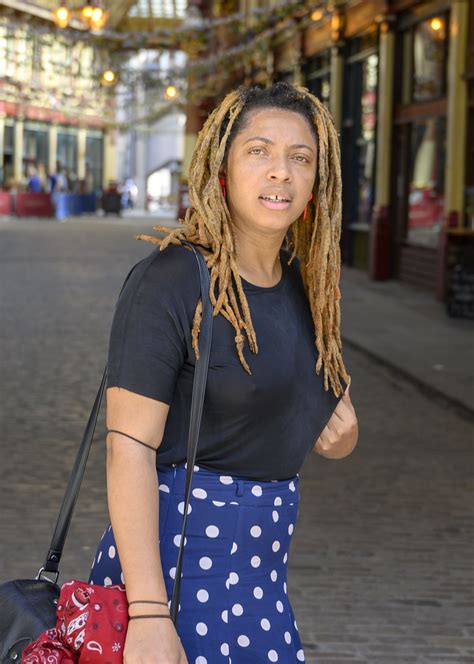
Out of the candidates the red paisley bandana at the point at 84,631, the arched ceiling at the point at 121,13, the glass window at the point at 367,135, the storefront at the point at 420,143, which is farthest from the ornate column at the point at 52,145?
the red paisley bandana at the point at 84,631

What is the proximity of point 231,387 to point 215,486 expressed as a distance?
0.62ft

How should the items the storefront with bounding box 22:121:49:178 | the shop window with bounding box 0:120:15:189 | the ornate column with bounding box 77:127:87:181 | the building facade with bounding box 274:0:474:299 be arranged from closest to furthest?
the building facade with bounding box 274:0:474:299
the shop window with bounding box 0:120:15:189
the storefront with bounding box 22:121:49:178
the ornate column with bounding box 77:127:87:181

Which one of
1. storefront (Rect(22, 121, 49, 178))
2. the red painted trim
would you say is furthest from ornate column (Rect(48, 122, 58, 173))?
the red painted trim

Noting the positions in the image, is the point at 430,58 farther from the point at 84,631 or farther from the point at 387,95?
the point at 84,631

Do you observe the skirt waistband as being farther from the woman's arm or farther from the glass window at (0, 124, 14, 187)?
the glass window at (0, 124, 14, 187)

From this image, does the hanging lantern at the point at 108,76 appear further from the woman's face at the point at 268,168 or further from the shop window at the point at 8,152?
the woman's face at the point at 268,168

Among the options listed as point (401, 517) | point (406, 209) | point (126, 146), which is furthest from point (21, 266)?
point (126, 146)

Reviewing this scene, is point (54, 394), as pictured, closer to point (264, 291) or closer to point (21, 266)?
point (264, 291)

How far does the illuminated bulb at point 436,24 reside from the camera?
19844mm

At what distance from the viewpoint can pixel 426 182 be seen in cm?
2073

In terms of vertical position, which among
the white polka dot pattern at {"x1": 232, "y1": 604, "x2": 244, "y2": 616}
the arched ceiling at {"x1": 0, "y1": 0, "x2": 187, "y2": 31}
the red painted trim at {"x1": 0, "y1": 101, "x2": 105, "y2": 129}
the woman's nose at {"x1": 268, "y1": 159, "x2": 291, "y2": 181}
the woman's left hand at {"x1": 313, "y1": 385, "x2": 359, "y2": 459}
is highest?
the arched ceiling at {"x1": 0, "y1": 0, "x2": 187, "y2": 31}

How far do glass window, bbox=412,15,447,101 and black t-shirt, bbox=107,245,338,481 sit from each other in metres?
17.9

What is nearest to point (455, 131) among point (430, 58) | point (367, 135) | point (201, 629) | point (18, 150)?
point (430, 58)

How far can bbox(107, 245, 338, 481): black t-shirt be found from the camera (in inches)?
93.4
